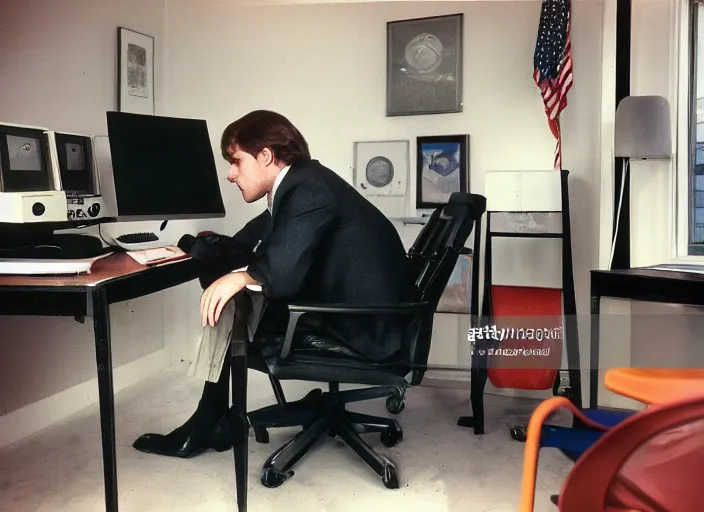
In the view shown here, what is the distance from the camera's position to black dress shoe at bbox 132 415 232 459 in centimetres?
205

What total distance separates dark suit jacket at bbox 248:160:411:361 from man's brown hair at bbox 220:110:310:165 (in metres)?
0.10

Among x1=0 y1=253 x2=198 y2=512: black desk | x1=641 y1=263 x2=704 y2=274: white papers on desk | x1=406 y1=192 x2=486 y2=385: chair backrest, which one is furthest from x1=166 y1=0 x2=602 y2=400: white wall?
x1=0 y1=253 x2=198 y2=512: black desk

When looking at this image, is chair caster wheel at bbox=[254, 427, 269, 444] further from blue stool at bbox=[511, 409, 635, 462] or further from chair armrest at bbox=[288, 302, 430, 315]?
blue stool at bbox=[511, 409, 635, 462]

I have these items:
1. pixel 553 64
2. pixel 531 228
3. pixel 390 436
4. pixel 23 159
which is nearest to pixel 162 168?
pixel 23 159

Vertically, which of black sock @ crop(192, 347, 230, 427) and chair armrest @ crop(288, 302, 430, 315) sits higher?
chair armrest @ crop(288, 302, 430, 315)

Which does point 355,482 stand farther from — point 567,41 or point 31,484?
point 567,41

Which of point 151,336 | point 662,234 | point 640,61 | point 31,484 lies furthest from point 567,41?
point 31,484

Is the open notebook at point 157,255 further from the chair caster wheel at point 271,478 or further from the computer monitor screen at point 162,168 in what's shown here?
the chair caster wheel at point 271,478

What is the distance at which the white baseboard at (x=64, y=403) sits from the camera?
214 centimetres

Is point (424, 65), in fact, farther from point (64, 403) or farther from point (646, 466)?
point (646, 466)

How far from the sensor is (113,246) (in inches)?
83.4

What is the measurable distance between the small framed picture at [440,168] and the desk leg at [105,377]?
54.8 inches

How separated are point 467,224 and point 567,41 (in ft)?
3.03

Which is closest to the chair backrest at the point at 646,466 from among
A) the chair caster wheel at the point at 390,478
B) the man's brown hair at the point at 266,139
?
the chair caster wheel at the point at 390,478
